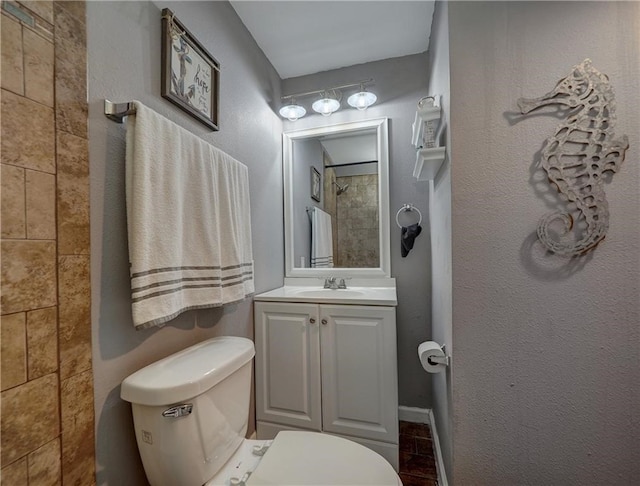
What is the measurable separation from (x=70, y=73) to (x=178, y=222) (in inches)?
18.3

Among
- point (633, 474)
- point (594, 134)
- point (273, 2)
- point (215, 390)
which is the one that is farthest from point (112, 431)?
point (273, 2)

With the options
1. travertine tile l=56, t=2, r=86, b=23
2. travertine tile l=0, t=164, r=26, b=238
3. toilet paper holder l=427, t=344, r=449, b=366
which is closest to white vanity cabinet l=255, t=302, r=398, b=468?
toilet paper holder l=427, t=344, r=449, b=366

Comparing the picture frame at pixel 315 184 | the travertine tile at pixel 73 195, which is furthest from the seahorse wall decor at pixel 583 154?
the travertine tile at pixel 73 195

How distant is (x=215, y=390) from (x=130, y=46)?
116 cm

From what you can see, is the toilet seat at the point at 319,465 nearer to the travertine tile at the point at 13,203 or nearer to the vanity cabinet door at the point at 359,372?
the vanity cabinet door at the point at 359,372

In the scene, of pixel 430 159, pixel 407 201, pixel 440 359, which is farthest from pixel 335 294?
pixel 430 159

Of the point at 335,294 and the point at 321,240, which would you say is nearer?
the point at 335,294

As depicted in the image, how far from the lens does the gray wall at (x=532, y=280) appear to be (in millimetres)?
903

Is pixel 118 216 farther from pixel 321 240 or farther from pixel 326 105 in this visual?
pixel 326 105

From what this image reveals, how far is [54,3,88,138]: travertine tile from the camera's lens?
68 centimetres

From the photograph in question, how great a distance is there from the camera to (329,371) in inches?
55.8

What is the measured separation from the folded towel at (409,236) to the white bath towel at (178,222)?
3.40 ft

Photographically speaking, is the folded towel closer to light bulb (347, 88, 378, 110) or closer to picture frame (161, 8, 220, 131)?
light bulb (347, 88, 378, 110)

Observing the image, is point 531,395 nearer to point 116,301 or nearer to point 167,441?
point 167,441
